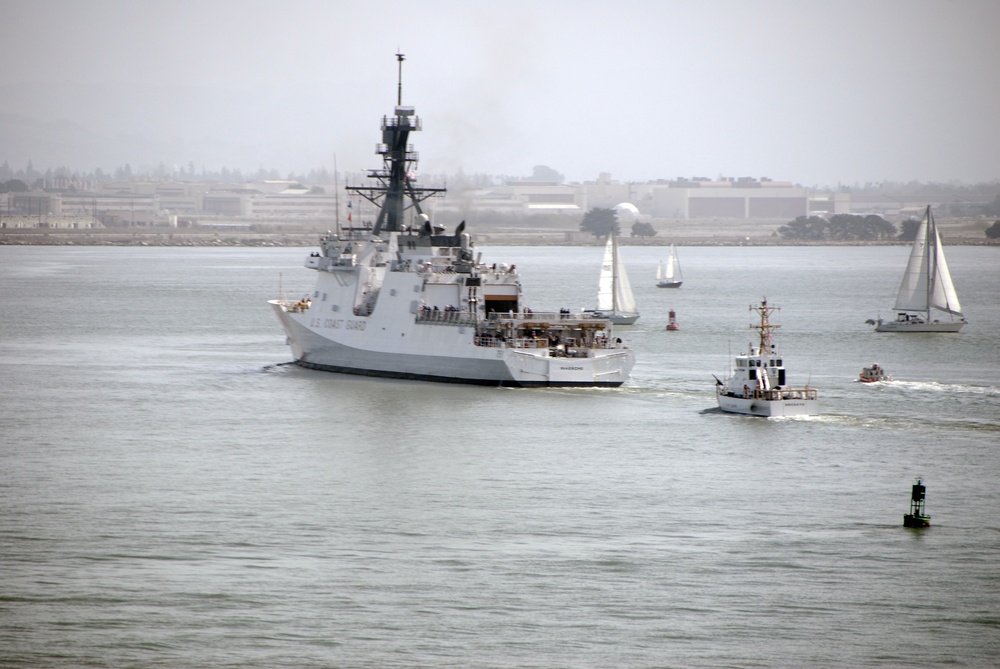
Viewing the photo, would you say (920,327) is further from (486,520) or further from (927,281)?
(486,520)

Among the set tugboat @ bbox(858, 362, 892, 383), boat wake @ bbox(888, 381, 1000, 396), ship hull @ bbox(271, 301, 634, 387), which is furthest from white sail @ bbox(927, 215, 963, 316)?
ship hull @ bbox(271, 301, 634, 387)

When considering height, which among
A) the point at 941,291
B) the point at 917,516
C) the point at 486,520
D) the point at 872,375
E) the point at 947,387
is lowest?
the point at 486,520

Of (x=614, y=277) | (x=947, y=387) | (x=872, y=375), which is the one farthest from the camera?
(x=614, y=277)

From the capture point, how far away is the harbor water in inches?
888

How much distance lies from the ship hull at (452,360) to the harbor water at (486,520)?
721 mm

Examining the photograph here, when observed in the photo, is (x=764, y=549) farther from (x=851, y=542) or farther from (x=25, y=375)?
(x=25, y=375)

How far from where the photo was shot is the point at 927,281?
251 ft

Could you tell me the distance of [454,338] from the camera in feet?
157

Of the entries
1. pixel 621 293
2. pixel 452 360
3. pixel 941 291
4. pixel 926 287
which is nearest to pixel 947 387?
pixel 452 360

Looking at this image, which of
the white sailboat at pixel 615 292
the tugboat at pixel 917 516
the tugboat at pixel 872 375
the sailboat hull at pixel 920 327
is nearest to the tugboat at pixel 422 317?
the tugboat at pixel 872 375

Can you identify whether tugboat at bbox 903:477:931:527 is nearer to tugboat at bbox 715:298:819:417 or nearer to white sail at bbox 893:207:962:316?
tugboat at bbox 715:298:819:417

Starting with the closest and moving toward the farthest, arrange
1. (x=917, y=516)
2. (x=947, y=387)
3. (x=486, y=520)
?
(x=917, y=516)
(x=486, y=520)
(x=947, y=387)

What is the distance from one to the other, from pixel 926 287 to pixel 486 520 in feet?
172

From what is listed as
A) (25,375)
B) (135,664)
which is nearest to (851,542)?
(135,664)
